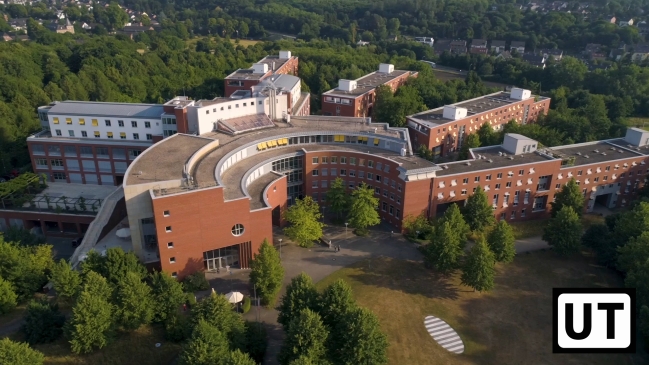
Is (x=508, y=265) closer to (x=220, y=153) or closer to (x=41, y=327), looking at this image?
(x=220, y=153)

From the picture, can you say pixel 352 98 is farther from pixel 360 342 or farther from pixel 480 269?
pixel 360 342

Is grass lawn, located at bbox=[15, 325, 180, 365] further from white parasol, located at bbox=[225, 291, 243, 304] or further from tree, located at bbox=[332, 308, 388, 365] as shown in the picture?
tree, located at bbox=[332, 308, 388, 365]

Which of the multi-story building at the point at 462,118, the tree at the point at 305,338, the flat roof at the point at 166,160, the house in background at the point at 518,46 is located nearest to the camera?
the tree at the point at 305,338

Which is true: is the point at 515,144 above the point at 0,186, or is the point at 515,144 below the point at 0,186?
above

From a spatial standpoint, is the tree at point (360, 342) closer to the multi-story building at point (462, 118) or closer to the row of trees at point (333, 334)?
the row of trees at point (333, 334)

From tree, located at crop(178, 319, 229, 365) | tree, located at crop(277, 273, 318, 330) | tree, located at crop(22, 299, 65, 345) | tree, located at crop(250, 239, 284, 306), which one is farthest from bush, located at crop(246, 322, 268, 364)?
tree, located at crop(22, 299, 65, 345)

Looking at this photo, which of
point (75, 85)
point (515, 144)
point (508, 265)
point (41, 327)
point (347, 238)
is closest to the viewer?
point (41, 327)

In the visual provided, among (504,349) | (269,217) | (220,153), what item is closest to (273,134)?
(220,153)

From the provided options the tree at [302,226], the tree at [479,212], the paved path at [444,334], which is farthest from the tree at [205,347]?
the tree at [479,212]
